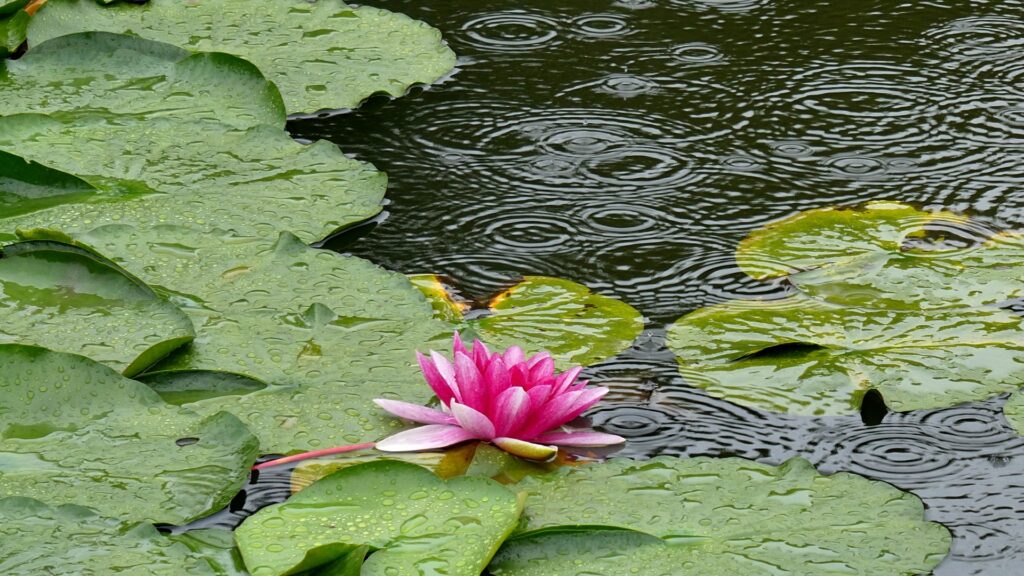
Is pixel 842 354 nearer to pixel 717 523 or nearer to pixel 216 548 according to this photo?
pixel 717 523

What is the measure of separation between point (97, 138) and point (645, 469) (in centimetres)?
159

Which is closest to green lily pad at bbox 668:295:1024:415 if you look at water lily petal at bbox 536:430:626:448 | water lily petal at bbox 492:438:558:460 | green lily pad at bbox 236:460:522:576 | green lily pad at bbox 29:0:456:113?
water lily petal at bbox 536:430:626:448

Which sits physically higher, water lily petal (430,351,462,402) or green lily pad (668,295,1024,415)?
water lily petal (430,351,462,402)

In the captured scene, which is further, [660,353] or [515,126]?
[515,126]

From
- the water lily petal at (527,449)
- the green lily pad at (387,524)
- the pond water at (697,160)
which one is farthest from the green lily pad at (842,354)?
the green lily pad at (387,524)

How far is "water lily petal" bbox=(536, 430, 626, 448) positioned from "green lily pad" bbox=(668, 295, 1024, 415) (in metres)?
0.25

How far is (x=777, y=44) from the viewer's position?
3.41 metres

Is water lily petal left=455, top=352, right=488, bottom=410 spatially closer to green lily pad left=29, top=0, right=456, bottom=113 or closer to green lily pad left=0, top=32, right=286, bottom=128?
green lily pad left=0, top=32, right=286, bottom=128

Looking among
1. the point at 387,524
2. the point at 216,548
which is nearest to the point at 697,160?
the point at 387,524

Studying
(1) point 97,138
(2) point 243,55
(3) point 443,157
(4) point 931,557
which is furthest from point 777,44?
(4) point 931,557

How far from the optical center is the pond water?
197 cm

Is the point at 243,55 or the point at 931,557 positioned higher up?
the point at 243,55

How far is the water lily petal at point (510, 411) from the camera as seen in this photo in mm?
1853

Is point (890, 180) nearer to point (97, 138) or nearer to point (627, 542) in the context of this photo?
point (627, 542)
